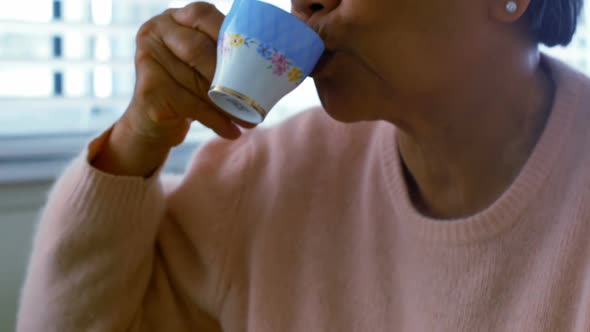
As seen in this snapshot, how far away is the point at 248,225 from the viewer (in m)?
0.92

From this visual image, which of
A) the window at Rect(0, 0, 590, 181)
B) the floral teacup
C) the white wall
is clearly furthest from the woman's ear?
the white wall

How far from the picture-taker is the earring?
27.8 inches

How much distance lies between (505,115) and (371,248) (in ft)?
0.81

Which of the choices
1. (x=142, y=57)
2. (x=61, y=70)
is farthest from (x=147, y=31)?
(x=61, y=70)

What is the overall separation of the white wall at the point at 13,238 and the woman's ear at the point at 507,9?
0.92 metres

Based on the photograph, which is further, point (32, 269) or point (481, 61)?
point (32, 269)

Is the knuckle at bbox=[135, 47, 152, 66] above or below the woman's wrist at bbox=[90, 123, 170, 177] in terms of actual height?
above

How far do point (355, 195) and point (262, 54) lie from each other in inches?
14.9

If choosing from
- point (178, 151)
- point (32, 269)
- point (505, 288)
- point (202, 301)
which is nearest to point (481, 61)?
point (505, 288)

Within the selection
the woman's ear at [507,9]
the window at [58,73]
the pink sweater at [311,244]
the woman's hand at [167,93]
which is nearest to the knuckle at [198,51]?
the woman's hand at [167,93]

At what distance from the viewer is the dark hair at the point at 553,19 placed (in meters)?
0.74

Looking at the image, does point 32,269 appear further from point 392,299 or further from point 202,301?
point 392,299

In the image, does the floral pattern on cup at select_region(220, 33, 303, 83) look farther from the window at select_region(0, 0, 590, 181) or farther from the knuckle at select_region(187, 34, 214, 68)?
the window at select_region(0, 0, 590, 181)

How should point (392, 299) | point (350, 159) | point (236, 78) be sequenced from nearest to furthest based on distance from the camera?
point (236, 78)
point (392, 299)
point (350, 159)
